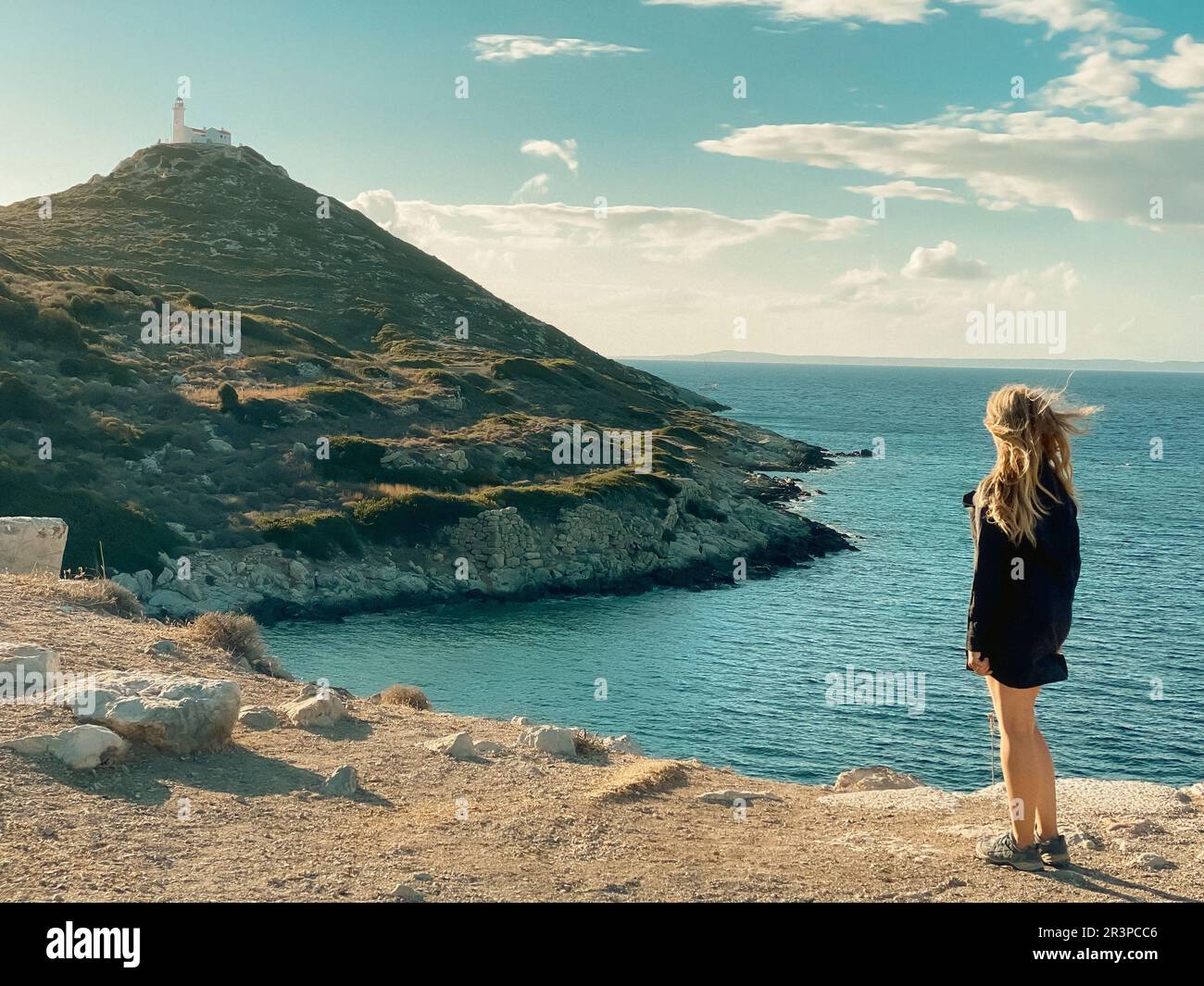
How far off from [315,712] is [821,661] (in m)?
33.3

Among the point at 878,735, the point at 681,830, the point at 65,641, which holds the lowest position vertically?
the point at 878,735

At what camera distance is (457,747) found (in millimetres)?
10945

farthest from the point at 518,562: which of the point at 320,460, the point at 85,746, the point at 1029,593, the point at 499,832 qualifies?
the point at 1029,593

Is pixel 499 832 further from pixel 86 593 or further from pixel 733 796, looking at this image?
pixel 86 593

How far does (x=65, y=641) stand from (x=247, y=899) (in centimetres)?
729

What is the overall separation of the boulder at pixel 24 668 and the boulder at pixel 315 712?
2410 mm

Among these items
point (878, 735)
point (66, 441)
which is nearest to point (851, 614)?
point (878, 735)

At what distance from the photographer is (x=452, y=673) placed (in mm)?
40250

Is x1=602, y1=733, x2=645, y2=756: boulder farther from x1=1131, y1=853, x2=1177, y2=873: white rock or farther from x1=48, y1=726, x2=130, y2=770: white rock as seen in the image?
x1=1131, y1=853, x2=1177, y2=873: white rock

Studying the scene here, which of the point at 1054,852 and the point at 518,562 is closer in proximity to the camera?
the point at 1054,852

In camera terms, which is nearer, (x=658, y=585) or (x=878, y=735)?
(x=878, y=735)

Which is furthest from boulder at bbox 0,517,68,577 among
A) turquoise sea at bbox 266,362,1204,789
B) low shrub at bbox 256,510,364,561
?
low shrub at bbox 256,510,364,561
